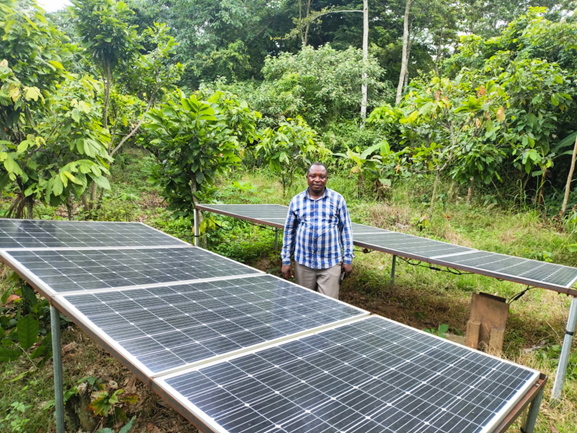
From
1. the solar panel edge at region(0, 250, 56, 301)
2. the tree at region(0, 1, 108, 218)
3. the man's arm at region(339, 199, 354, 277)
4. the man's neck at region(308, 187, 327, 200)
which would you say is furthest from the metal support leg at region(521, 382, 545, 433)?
the tree at region(0, 1, 108, 218)

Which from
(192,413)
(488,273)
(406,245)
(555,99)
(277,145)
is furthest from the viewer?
(277,145)

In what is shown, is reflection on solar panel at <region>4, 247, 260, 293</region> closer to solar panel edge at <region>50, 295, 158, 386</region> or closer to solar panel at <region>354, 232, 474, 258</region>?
solar panel edge at <region>50, 295, 158, 386</region>

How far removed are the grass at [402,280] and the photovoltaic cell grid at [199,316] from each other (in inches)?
49.4

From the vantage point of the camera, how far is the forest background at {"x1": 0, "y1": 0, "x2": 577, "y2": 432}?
404 cm

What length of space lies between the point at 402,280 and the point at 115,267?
459 cm

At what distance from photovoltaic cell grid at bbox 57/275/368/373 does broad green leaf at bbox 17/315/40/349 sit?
1.85 metres

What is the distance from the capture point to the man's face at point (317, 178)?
4055 mm

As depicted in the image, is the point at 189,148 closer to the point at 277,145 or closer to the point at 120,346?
the point at 277,145

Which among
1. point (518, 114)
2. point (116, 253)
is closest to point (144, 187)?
point (116, 253)

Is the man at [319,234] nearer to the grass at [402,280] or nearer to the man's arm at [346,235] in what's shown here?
the man's arm at [346,235]

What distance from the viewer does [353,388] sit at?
158 centimetres

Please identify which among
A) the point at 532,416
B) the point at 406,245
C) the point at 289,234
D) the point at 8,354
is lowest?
the point at 8,354

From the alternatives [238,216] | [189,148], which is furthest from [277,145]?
[238,216]

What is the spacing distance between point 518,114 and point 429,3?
12.4m
